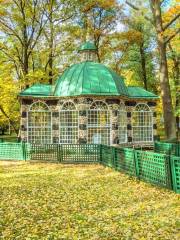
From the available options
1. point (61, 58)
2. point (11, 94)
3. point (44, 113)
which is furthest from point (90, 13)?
point (44, 113)

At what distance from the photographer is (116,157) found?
16453 mm

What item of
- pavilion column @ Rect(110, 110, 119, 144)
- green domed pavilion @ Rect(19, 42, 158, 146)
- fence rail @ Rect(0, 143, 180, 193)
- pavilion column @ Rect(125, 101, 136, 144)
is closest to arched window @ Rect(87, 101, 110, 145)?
green domed pavilion @ Rect(19, 42, 158, 146)

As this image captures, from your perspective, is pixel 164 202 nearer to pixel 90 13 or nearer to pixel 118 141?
pixel 118 141

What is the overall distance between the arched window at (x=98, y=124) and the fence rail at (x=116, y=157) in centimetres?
491

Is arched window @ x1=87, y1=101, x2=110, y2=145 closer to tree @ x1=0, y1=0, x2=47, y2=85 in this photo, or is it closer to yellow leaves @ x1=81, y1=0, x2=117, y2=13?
tree @ x1=0, y1=0, x2=47, y2=85

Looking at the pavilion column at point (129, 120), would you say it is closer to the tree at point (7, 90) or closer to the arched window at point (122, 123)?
the arched window at point (122, 123)

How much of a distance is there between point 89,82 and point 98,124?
3144 millimetres

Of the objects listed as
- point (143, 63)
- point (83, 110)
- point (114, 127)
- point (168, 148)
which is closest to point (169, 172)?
point (168, 148)

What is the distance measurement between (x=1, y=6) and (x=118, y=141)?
16.6m

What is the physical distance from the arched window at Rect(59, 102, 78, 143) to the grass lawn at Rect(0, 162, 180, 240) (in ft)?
29.8

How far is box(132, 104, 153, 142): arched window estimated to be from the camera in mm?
27266

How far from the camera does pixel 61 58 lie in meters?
38.3

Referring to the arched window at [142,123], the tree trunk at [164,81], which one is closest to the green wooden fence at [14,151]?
the tree trunk at [164,81]

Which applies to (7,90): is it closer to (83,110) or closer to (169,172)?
(83,110)
